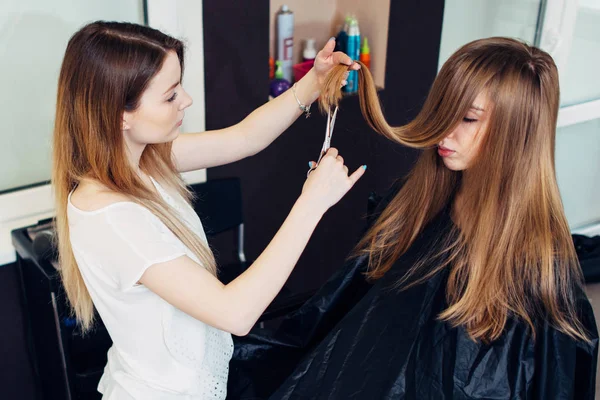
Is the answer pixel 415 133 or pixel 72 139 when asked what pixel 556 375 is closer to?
pixel 415 133

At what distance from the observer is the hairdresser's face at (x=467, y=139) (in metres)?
1.36

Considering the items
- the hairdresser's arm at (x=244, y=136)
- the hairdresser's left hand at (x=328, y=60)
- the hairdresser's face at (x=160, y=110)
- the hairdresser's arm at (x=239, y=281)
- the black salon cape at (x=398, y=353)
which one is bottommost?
the black salon cape at (x=398, y=353)

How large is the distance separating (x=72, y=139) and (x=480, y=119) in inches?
30.6

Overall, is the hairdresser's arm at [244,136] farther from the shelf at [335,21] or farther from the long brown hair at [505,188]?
the shelf at [335,21]

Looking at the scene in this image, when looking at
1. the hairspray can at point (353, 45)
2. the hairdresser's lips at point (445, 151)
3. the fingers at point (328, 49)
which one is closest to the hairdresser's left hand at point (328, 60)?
the fingers at point (328, 49)

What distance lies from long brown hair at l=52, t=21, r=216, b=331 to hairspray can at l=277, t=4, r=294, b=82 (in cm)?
114

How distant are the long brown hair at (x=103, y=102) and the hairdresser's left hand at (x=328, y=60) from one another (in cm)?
32

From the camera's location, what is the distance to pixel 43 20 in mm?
1879

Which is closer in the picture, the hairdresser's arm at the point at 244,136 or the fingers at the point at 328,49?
the fingers at the point at 328,49

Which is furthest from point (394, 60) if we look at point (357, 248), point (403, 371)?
point (403, 371)

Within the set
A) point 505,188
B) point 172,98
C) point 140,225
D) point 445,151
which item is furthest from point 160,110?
point 505,188

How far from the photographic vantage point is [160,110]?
1.27m

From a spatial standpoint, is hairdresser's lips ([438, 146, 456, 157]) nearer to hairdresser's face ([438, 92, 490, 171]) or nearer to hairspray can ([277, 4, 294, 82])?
hairdresser's face ([438, 92, 490, 171])

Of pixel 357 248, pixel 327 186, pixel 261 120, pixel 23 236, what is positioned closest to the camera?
pixel 327 186
